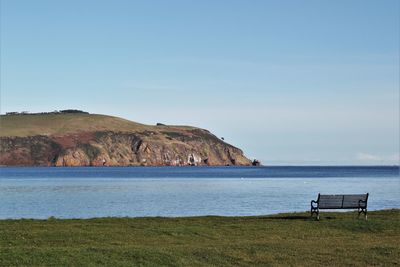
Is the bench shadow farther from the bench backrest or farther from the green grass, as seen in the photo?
the bench backrest

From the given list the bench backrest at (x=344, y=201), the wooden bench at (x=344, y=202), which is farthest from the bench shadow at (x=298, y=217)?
the bench backrest at (x=344, y=201)

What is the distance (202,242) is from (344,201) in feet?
35.0

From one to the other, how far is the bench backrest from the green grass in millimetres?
895

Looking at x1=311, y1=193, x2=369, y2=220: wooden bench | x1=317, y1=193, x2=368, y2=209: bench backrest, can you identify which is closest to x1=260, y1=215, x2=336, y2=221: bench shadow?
x1=311, y1=193, x2=369, y2=220: wooden bench

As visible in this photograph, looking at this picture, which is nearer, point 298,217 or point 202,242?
point 202,242

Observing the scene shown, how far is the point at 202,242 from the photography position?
2167 centimetres

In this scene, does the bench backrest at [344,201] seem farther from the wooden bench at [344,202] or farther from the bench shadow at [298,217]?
the bench shadow at [298,217]

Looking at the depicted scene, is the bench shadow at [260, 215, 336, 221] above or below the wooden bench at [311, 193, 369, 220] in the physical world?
below

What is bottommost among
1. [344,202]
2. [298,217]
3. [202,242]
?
[202,242]

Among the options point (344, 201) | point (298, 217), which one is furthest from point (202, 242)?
point (344, 201)

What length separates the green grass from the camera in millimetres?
18281

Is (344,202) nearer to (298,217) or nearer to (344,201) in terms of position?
(344,201)

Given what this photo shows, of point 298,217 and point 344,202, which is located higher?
point 344,202

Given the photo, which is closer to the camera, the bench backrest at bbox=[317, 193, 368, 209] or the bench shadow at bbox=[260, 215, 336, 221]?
the bench shadow at bbox=[260, 215, 336, 221]
